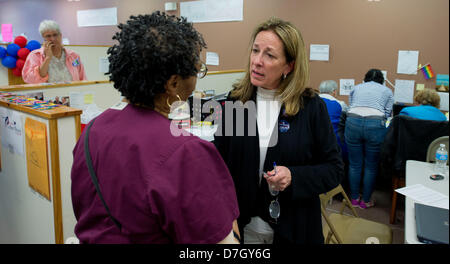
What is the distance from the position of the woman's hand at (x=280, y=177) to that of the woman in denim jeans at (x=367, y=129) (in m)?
2.33

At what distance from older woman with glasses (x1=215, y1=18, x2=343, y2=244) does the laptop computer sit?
352 millimetres

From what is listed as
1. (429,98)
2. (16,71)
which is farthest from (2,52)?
(429,98)

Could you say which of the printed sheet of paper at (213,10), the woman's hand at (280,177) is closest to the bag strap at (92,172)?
the woman's hand at (280,177)

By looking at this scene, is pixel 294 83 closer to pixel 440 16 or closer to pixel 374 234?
pixel 374 234

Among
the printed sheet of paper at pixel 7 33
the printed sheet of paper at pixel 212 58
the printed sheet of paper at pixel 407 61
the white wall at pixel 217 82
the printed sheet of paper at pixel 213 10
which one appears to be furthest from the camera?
the printed sheet of paper at pixel 7 33

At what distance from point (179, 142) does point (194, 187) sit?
0.10 m

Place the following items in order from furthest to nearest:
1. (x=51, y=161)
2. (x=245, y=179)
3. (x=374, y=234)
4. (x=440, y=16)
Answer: (x=440, y=16), (x=374, y=234), (x=51, y=161), (x=245, y=179)

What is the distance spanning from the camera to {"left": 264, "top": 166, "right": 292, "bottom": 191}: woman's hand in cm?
116

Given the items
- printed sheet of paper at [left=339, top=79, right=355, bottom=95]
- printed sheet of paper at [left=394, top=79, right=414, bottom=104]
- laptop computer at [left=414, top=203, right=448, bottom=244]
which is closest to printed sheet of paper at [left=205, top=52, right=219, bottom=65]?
printed sheet of paper at [left=339, top=79, right=355, bottom=95]

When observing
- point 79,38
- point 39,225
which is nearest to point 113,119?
point 39,225

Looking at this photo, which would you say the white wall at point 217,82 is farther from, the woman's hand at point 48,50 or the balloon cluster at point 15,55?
the balloon cluster at point 15,55

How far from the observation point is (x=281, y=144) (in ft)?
4.06

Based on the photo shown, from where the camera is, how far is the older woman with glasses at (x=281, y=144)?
48.6 inches
